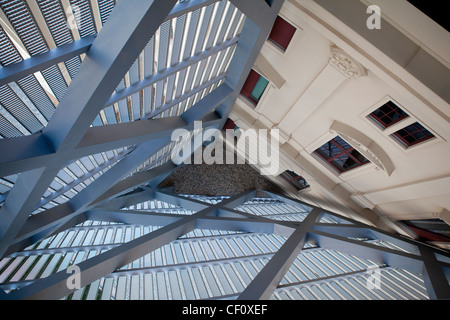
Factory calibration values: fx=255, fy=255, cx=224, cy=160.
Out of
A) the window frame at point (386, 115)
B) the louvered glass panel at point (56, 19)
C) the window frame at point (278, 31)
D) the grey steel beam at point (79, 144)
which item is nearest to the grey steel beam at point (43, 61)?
the louvered glass panel at point (56, 19)

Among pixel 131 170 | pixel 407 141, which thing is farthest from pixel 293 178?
pixel 131 170

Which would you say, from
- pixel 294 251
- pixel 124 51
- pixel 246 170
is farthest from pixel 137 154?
pixel 246 170

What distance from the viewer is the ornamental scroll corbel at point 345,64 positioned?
5812 mm

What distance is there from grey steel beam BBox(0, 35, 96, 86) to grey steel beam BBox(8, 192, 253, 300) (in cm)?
384

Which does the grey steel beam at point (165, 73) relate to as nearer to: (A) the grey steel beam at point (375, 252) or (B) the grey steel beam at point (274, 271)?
(B) the grey steel beam at point (274, 271)

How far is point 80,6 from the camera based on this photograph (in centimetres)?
286

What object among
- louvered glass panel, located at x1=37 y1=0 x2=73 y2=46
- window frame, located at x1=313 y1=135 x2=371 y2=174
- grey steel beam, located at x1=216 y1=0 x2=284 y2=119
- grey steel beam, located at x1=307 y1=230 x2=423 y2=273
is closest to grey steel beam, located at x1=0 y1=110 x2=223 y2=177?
louvered glass panel, located at x1=37 y1=0 x2=73 y2=46

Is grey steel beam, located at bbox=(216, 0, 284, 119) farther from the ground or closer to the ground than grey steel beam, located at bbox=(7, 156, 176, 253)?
farther from the ground

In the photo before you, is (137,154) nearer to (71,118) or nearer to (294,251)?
(71,118)

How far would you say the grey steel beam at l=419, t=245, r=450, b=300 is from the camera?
614cm

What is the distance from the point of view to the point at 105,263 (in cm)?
599

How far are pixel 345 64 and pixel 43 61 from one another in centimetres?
583

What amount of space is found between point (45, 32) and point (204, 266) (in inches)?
277

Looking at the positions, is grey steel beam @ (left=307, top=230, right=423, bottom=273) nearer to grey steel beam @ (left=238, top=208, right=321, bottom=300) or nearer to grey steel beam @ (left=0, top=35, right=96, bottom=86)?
grey steel beam @ (left=238, top=208, right=321, bottom=300)
